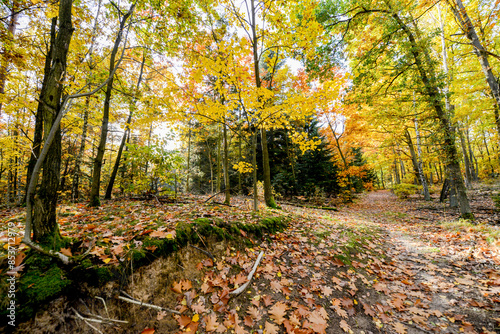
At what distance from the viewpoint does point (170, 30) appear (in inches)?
195

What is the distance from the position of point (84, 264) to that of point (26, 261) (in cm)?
45

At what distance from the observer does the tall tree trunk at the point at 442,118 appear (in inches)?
278

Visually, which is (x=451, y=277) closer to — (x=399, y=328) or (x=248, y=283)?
(x=399, y=328)

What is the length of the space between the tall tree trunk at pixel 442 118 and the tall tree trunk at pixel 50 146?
10171 mm

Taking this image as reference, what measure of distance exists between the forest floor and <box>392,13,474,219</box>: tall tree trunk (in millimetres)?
3589

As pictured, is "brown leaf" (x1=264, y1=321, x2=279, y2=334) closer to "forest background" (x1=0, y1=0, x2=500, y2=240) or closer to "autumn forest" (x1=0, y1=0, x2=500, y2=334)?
"autumn forest" (x1=0, y1=0, x2=500, y2=334)

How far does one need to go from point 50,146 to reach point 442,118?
12149 mm

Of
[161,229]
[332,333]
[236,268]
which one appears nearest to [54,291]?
[161,229]

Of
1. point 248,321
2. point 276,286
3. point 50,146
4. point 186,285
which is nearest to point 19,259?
point 50,146

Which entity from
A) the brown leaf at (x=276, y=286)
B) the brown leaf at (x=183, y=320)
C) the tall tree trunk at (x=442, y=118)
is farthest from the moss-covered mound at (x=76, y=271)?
the tall tree trunk at (x=442, y=118)

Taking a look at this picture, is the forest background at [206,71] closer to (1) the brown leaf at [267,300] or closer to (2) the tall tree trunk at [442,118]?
(2) the tall tree trunk at [442,118]

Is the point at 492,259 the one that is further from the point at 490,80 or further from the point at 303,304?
the point at 490,80

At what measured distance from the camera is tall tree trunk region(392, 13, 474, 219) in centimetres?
706

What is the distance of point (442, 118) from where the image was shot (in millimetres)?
7625
